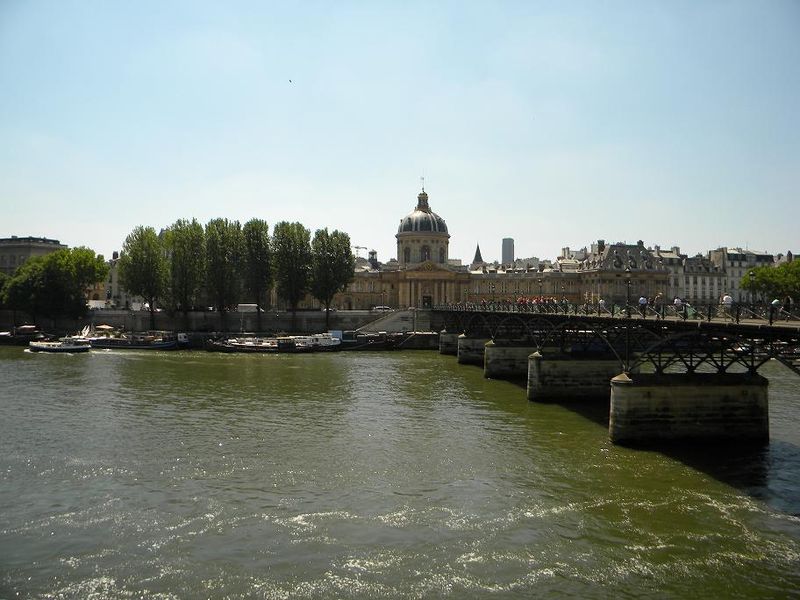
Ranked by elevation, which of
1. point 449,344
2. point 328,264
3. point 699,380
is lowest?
point 449,344

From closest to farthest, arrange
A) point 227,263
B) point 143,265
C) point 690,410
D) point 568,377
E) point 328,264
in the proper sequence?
A: point 690,410 → point 568,377 → point 143,265 → point 227,263 → point 328,264

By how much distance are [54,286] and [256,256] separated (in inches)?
1074

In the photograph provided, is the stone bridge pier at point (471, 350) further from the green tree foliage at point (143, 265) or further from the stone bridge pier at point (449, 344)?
the green tree foliage at point (143, 265)

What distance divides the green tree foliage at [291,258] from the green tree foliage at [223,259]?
504cm

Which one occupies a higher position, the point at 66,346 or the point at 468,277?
the point at 468,277

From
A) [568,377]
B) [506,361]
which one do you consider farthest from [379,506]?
[506,361]

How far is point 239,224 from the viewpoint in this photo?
Result: 9450cm

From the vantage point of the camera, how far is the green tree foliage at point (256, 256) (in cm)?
9306

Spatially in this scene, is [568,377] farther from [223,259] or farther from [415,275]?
[415,275]

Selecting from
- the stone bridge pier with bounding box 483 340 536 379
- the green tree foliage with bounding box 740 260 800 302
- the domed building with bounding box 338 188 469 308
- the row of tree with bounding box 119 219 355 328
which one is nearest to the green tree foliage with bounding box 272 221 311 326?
the row of tree with bounding box 119 219 355 328

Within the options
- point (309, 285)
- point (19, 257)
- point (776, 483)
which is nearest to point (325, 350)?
point (309, 285)

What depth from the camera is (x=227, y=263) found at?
9244 centimetres

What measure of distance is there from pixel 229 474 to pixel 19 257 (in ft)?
395

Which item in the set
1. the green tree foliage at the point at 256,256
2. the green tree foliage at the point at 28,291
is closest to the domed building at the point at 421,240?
the green tree foliage at the point at 256,256
